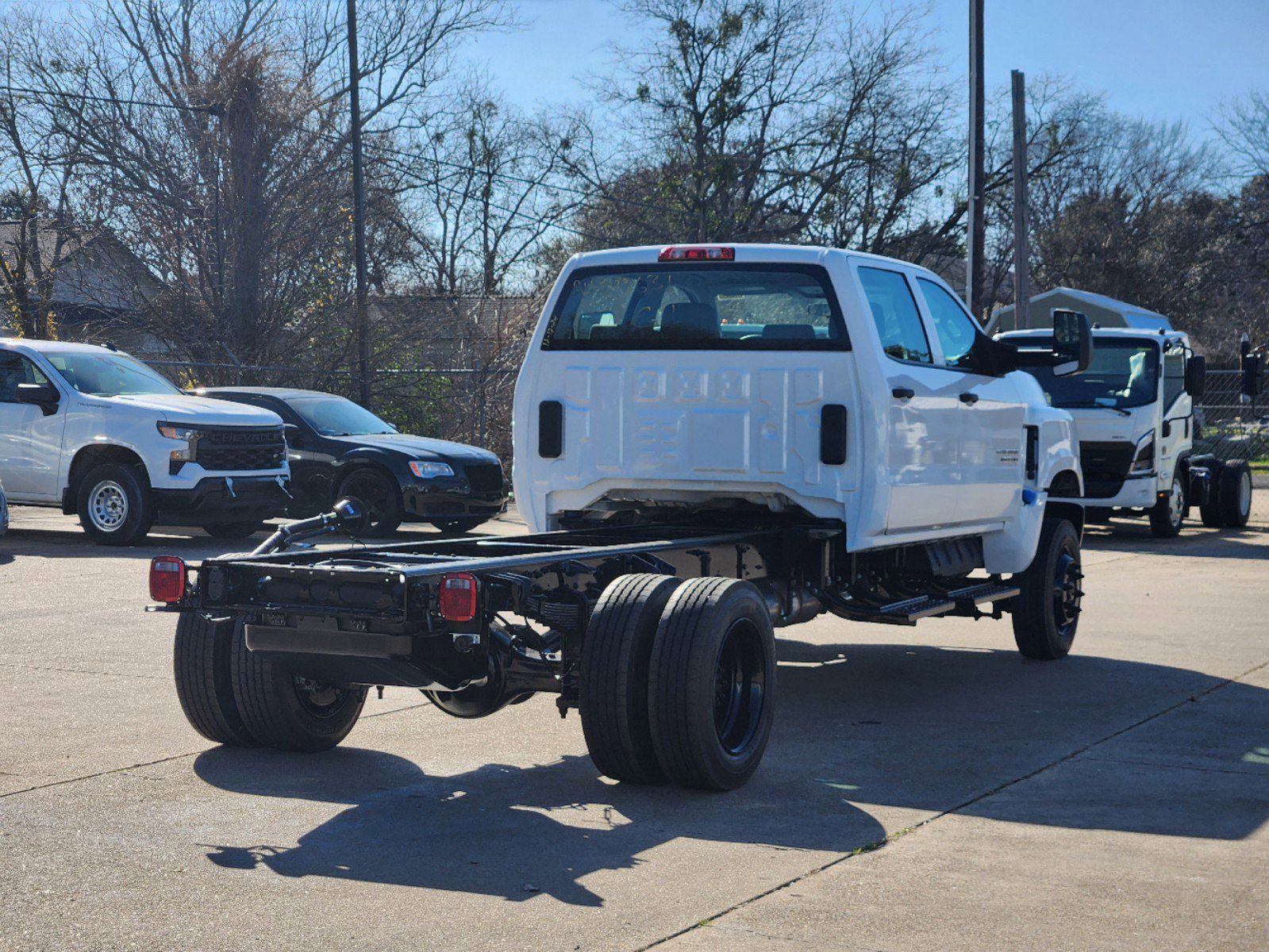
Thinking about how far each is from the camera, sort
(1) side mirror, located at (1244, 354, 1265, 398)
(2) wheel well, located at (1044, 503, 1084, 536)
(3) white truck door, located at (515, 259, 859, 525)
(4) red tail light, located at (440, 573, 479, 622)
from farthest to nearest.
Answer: (1) side mirror, located at (1244, 354, 1265, 398) → (2) wheel well, located at (1044, 503, 1084, 536) → (3) white truck door, located at (515, 259, 859, 525) → (4) red tail light, located at (440, 573, 479, 622)

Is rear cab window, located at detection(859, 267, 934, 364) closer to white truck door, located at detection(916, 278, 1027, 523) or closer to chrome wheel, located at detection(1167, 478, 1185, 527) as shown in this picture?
white truck door, located at detection(916, 278, 1027, 523)

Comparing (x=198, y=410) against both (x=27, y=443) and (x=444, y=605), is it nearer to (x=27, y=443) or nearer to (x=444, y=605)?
(x=27, y=443)

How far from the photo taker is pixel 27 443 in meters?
15.8

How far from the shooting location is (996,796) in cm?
614

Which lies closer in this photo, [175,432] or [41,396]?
[175,432]

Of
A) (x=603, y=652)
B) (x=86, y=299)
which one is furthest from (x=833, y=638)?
(x=86, y=299)

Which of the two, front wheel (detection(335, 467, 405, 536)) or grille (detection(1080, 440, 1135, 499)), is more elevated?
grille (detection(1080, 440, 1135, 499))

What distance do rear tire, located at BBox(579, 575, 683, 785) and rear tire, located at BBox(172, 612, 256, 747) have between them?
1580 millimetres

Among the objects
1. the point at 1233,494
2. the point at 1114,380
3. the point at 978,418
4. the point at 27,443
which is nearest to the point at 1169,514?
the point at 1114,380

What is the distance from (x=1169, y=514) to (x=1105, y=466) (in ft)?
4.14

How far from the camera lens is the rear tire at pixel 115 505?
603 inches

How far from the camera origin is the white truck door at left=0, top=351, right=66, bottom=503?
51.6 ft

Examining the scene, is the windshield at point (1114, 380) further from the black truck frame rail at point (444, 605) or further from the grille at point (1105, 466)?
the black truck frame rail at point (444, 605)

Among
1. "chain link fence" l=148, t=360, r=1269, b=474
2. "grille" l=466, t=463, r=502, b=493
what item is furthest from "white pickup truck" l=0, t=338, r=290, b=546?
"chain link fence" l=148, t=360, r=1269, b=474
